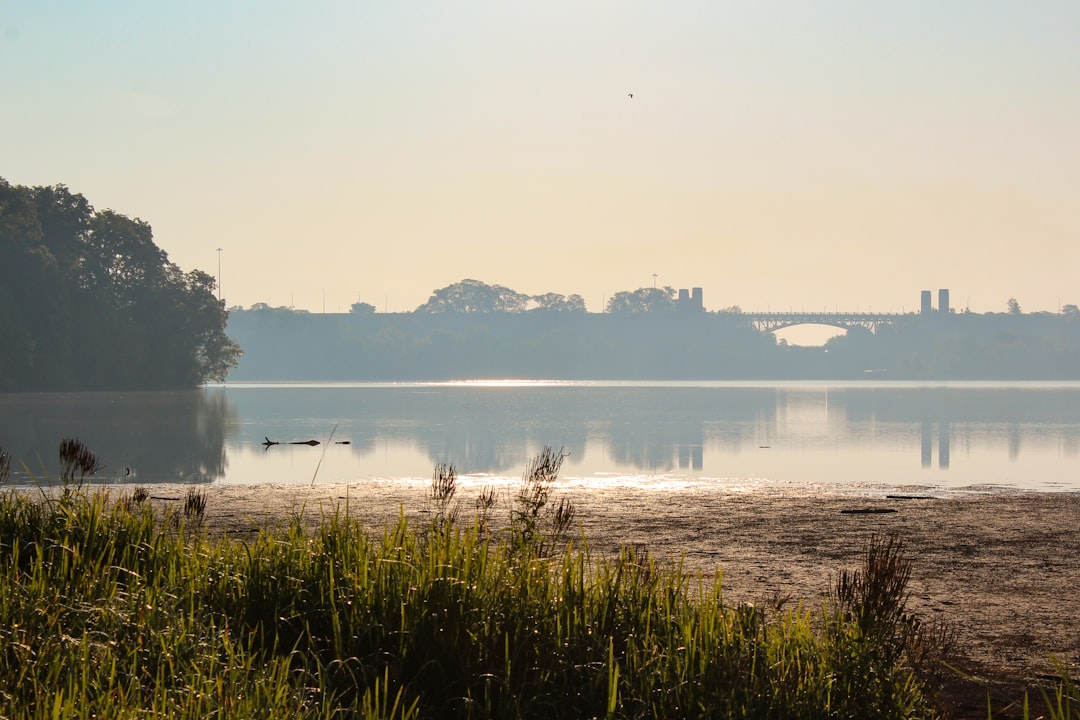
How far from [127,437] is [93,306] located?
6807cm

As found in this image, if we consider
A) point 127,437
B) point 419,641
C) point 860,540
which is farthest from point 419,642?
point 127,437

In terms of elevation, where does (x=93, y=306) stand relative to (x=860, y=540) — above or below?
above

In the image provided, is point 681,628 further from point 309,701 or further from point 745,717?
point 309,701

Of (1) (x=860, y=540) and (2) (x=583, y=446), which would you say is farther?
(2) (x=583, y=446)

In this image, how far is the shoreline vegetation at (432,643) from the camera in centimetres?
696

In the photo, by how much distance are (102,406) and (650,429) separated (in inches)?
1296

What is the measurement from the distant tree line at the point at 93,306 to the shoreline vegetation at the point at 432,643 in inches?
3564

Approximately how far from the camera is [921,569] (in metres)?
14.0

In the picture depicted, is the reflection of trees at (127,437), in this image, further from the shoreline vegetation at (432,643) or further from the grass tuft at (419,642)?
the shoreline vegetation at (432,643)

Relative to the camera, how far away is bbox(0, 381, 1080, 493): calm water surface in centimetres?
2900

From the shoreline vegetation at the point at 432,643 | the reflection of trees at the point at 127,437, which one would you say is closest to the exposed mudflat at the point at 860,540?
the shoreline vegetation at the point at 432,643

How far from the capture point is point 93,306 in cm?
10556

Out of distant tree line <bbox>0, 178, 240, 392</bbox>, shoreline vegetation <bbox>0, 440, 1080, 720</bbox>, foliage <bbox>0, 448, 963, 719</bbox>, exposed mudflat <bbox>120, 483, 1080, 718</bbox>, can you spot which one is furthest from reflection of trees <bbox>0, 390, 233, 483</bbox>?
distant tree line <bbox>0, 178, 240, 392</bbox>

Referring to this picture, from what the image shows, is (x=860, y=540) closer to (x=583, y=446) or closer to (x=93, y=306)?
(x=583, y=446)
